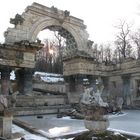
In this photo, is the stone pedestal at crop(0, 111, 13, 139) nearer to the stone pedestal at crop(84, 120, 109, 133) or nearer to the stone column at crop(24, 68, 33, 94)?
the stone pedestal at crop(84, 120, 109, 133)

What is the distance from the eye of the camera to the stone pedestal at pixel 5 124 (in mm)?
10492

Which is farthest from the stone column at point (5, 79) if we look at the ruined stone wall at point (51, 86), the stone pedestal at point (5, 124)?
the stone pedestal at point (5, 124)

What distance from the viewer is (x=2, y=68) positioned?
2134cm

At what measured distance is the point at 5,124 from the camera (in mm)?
10578

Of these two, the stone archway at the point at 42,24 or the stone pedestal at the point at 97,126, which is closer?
the stone pedestal at the point at 97,126

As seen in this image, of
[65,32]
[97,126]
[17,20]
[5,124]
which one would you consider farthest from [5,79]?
[97,126]

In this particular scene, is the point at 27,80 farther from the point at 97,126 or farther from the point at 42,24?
the point at 97,126

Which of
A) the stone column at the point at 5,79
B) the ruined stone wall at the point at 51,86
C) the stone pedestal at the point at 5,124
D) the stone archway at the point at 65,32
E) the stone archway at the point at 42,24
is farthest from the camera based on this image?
the ruined stone wall at the point at 51,86

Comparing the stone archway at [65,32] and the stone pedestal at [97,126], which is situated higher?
the stone archway at [65,32]

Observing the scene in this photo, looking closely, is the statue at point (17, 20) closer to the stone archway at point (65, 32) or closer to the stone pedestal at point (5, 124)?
the stone archway at point (65, 32)

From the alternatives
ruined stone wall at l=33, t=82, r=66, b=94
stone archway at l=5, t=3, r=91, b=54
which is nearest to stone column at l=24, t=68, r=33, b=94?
stone archway at l=5, t=3, r=91, b=54

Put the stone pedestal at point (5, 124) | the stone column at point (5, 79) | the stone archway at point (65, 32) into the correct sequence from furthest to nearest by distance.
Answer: the stone archway at point (65, 32) → the stone column at point (5, 79) → the stone pedestal at point (5, 124)

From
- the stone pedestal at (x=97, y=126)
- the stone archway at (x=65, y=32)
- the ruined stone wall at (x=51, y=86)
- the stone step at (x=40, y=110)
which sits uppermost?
the stone archway at (x=65, y=32)

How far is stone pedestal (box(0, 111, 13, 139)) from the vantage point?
10.5 metres
